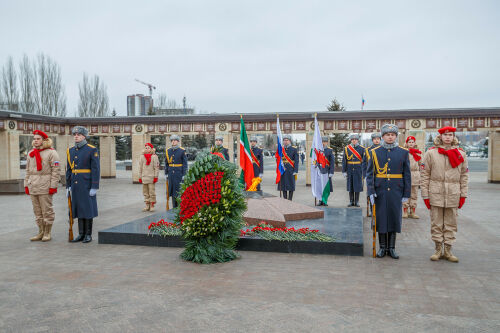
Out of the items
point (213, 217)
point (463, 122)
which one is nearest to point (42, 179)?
point (213, 217)

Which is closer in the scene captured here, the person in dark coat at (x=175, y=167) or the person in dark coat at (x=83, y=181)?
the person in dark coat at (x=83, y=181)

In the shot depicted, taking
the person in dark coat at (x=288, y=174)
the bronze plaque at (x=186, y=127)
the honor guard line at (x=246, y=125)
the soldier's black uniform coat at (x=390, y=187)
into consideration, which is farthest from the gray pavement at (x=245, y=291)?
the bronze plaque at (x=186, y=127)

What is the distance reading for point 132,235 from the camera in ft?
22.6

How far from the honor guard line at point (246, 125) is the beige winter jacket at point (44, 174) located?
363 inches

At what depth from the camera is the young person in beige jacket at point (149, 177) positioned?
11.0 meters

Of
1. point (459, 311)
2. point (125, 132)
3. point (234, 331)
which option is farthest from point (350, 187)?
point (125, 132)

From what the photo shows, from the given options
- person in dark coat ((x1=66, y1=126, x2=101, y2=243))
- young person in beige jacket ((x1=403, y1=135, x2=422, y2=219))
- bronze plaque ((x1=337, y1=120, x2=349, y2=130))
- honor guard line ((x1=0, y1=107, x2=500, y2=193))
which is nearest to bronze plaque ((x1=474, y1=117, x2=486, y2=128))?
honor guard line ((x1=0, y1=107, x2=500, y2=193))

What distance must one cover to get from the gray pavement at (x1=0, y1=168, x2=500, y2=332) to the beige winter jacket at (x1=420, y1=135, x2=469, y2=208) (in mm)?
967

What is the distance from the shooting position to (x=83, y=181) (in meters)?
7.21

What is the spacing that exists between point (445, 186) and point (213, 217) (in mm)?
3507

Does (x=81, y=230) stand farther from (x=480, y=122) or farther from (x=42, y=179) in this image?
(x=480, y=122)

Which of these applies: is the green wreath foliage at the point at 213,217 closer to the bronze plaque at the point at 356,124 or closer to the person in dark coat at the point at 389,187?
the person in dark coat at the point at 389,187

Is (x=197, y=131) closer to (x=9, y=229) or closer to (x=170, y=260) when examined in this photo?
(x=9, y=229)

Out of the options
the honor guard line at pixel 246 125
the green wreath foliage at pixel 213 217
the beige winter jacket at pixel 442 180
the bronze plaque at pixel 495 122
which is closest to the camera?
the green wreath foliage at pixel 213 217
